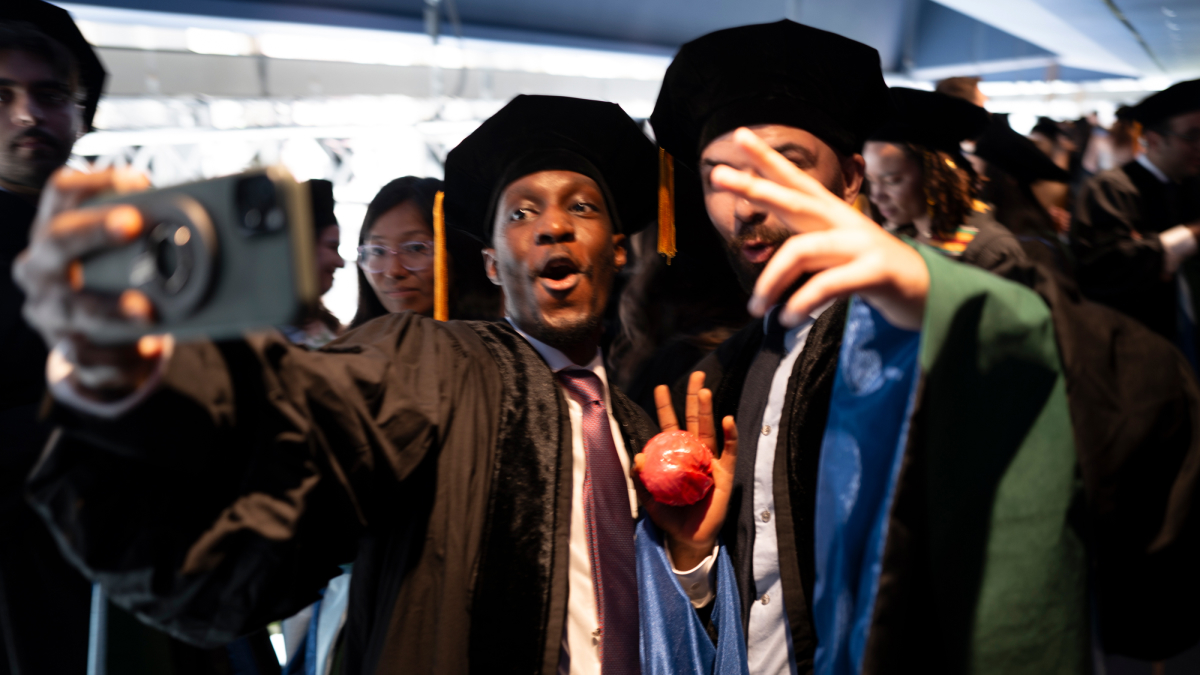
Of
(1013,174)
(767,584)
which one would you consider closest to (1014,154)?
(1013,174)

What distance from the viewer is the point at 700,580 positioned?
1.87 meters

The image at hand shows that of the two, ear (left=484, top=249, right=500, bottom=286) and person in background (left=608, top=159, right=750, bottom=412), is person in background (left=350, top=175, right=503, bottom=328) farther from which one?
ear (left=484, top=249, right=500, bottom=286)

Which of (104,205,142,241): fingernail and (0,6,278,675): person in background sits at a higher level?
(104,205,142,241): fingernail

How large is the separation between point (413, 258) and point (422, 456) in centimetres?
171

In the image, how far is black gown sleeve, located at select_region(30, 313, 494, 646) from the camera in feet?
3.82

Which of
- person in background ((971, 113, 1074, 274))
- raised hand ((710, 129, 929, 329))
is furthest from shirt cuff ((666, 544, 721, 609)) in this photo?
person in background ((971, 113, 1074, 274))

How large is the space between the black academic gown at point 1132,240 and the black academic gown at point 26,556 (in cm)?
509

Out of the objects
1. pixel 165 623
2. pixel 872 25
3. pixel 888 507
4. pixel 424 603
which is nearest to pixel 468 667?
pixel 424 603

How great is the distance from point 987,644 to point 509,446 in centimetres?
98

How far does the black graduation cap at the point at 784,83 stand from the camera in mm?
2070

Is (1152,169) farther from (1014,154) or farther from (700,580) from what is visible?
(700,580)

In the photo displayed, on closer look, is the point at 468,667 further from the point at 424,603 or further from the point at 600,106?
the point at 600,106

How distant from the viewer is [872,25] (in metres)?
11.1

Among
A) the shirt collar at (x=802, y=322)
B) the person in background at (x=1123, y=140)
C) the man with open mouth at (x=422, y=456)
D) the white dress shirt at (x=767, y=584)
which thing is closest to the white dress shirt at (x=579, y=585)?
the man with open mouth at (x=422, y=456)
